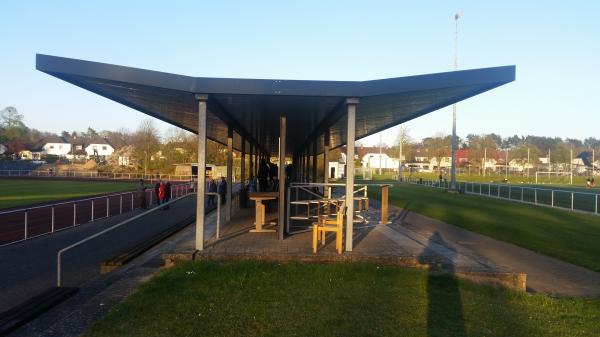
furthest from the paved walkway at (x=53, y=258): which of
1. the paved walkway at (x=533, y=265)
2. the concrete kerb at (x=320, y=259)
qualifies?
the paved walkway at (x=533, y=265)

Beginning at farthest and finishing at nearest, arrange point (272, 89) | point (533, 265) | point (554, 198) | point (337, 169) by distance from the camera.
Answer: point (337, 169) < point (554, 198) < point (533, 265) < point (272, 89)

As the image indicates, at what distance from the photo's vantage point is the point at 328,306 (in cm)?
590

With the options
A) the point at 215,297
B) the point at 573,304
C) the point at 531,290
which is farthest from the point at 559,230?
the point at 215,297

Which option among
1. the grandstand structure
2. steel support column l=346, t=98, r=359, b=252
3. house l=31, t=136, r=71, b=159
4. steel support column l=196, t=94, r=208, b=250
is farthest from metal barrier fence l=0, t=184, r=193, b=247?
house l=31, t=136, r=71, b=159

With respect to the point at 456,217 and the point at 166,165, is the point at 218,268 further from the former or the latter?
the point at 166,165

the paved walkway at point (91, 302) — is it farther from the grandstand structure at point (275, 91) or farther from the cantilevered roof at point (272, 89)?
the cantilevered roof at point (272, 89)

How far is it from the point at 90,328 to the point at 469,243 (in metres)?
9.75

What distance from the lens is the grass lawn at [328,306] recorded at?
204 inches

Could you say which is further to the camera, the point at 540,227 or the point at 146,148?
the point at 146,148

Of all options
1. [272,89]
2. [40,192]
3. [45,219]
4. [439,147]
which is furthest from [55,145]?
[272,89]

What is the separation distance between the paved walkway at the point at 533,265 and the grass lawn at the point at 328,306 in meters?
1.14

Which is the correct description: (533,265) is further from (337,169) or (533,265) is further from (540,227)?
(337,169)

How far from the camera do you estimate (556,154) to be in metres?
116

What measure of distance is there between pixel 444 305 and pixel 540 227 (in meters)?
11.8
